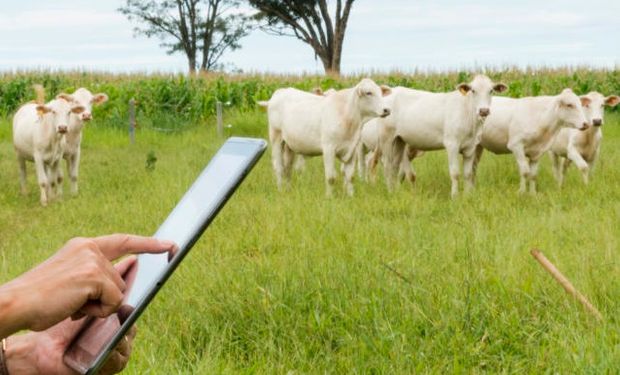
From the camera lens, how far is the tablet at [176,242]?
171 cm

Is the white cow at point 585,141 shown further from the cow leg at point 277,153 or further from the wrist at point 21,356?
the wrist at point 21,356

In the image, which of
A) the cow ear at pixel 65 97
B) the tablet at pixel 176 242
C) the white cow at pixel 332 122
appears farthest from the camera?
the cow ear at pixel 65 97

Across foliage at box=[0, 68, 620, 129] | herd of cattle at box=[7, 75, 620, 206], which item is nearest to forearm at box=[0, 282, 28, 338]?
herd of cattle at box=[7, 75, 620, 206]

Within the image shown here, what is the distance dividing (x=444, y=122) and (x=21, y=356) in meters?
10.3

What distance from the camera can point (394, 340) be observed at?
13.7ft

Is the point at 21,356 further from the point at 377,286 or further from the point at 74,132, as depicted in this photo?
the point at 74,132

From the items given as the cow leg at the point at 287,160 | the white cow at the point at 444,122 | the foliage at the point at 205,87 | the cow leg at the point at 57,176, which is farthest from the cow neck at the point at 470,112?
the foliage at the point at 205,87

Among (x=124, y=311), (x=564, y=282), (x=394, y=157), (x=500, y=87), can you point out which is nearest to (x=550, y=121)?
(x=500, y=87)

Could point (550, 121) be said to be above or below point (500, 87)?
below

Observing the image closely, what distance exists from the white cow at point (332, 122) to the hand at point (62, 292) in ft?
30.5

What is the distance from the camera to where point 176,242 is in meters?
1.83

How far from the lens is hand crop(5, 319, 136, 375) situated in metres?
2.03

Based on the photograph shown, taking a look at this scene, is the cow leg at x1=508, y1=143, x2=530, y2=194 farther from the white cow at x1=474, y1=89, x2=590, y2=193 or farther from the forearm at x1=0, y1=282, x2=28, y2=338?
the forearm at x1=0, y1=282, x2=28, y2=338

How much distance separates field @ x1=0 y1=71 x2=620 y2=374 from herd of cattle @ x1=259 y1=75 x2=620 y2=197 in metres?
2.14
